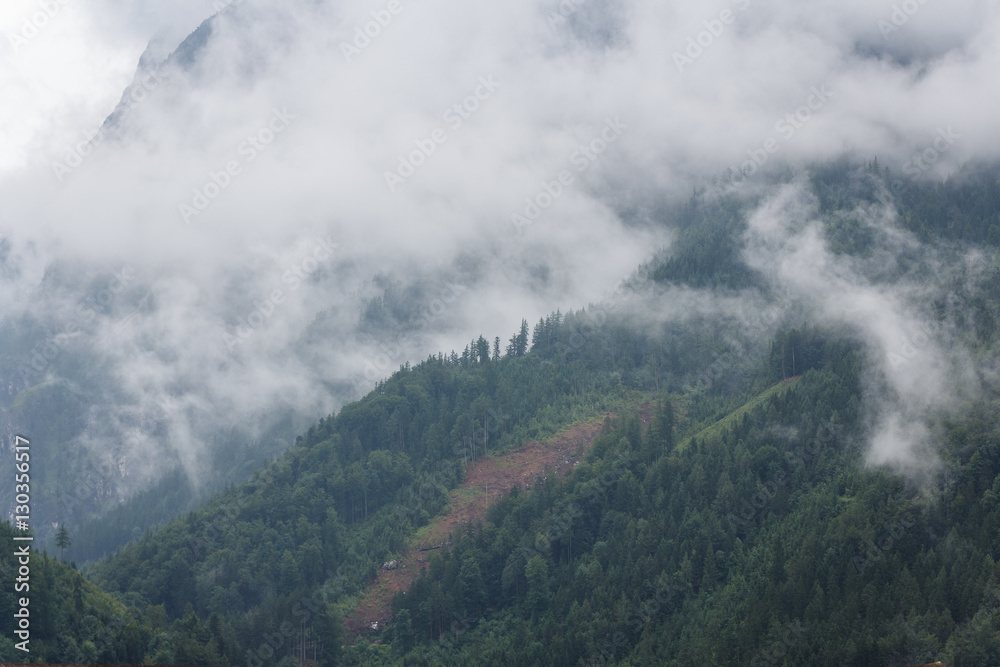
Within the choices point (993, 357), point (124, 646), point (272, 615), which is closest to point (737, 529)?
point (993, 357)

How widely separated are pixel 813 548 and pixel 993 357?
173 feet

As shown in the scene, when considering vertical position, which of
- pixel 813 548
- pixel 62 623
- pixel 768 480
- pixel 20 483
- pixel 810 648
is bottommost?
→ pixel 810 648

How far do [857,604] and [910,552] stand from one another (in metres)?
15.6

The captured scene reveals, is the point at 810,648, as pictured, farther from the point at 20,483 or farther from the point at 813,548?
the point at 20,483

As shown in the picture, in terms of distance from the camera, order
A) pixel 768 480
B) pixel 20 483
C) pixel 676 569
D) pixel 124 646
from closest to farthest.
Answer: pixel 20 483
pixel 124 646
pixel 676 569
pixel 768 480

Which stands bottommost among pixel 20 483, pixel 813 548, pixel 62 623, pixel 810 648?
pixel 810 648

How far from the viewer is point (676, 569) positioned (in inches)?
7343

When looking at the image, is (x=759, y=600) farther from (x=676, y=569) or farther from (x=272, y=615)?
(x=272, y=615)

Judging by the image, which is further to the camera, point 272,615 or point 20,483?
point 272,615

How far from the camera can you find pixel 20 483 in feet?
488

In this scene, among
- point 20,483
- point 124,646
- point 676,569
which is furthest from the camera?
point 676,569

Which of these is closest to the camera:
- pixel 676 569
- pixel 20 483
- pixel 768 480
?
pixel 20 483

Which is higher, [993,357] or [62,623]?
[62,623]

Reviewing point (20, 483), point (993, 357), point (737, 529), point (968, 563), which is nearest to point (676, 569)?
point (737, 529)
